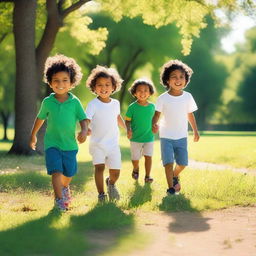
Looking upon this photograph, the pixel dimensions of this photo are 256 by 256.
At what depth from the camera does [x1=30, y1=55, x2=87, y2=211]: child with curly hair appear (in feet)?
22.2

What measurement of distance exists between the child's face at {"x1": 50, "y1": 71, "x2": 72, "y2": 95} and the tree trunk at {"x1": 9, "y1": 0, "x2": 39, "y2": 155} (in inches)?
383

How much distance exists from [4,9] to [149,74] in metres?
22.3

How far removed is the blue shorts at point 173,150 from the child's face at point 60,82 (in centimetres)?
213

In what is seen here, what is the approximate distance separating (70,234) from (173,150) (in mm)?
3623

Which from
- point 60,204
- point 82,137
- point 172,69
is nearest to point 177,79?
point 172,69

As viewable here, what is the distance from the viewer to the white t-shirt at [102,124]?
7504mm

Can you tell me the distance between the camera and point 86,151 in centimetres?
2322

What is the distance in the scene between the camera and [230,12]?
58.8ft

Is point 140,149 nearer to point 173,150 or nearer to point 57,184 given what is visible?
point 173,150

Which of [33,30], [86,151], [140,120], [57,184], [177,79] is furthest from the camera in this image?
[86,151]

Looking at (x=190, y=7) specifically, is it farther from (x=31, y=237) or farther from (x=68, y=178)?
(x=31, y=237)

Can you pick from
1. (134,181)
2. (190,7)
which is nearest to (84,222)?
(134,181)

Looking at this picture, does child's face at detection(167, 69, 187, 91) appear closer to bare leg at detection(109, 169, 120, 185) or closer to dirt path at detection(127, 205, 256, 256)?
bare leg at detection(109, 169, 120, 185)

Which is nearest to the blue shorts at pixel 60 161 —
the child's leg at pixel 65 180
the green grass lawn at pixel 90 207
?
the child's leg at pixel 65 180
